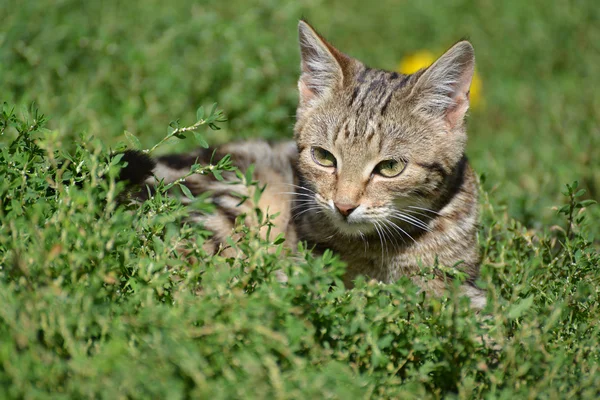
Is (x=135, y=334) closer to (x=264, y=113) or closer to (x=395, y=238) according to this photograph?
(x=395, y=238)

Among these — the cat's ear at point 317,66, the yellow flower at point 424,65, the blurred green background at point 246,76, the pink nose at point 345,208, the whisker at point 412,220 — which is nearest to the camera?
the pink nose at point 345,208

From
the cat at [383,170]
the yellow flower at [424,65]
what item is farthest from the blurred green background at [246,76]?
the cat at [383,170]

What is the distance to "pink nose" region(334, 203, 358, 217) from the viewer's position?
3.23m

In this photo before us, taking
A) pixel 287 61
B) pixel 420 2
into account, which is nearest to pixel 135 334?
pixel 287 61

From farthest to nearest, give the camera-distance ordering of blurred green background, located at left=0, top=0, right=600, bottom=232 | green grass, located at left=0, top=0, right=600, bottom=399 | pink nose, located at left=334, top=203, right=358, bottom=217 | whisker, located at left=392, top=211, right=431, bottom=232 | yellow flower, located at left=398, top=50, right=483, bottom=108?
yellow flower, located at left=398, top=50, right=483, bottom=108 < blurred green background, located at left=0, top=0, right=600, bottom=232 < whisker, located at left=392, top=211, right=431, bottom=232 < pink nose, located at left=334, top=203, right=358, bottom=217 < green grass, located at left=0, top=0, right=600, bottom=399

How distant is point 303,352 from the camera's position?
2.44 meters

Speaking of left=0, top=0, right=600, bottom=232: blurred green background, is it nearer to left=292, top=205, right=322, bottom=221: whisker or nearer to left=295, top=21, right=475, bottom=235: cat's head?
left=295, top=21, right=475, bottom=235: cat's head

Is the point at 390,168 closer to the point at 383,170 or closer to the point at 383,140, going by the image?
the point at 383,170

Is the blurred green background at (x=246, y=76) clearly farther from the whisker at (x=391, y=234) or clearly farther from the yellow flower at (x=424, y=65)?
the whisker at (x=391, y=234)

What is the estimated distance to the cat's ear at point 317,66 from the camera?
11.6ft

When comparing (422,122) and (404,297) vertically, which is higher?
(422,122)

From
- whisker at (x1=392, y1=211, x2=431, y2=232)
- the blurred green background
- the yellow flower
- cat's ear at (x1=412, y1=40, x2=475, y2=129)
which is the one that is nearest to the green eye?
whisker at (x1=392, y1=211, x2=431, y2=232)

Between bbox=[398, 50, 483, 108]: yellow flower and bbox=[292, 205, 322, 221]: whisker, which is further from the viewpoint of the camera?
bbox=[398, 50, 483, 108]: yellow flower

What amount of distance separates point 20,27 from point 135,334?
3.32m
